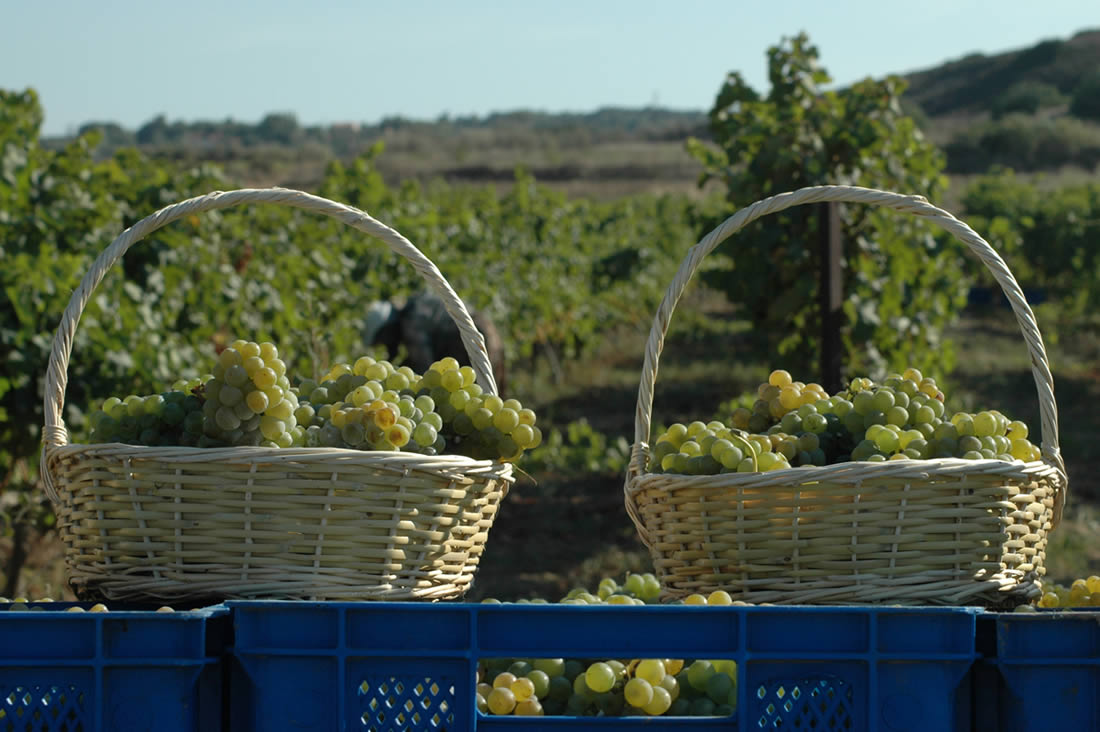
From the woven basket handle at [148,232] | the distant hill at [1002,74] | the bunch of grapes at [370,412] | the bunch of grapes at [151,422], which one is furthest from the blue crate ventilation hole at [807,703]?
the distant hill at [1002,74]

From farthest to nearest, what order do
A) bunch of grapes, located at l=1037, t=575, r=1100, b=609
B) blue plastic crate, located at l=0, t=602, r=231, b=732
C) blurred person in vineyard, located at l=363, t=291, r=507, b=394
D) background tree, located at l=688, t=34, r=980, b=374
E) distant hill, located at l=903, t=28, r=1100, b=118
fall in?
distant hill, located at l=903, t=28, r=1100, b=118 → blurred person in vineyard, located at l=363, t=291, r=507, b=394 → background tree, located at l=688, t=34, r=980, b=374 → bunch of grapes, located at l=1037, t=575, r=1100, b=609 → blue plastic crate, located at l=0, t=602, r=231, b=732

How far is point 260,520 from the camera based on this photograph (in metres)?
1.56

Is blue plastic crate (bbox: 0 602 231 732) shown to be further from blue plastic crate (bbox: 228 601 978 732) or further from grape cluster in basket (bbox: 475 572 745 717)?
grape cluster in basket (bbox: 475 572 745 717)

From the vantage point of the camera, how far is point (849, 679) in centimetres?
136

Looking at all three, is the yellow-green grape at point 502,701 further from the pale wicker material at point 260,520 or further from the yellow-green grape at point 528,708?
the pale wicker material at point 260,520

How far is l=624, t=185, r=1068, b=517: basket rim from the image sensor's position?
1.75 m

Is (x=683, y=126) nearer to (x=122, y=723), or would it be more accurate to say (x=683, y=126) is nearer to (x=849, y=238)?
(x=849, y=238)

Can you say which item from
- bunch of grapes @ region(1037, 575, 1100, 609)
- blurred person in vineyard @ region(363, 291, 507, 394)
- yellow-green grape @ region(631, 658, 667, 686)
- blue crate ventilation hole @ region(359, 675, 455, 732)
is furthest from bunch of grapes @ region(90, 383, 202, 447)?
blurred person in vineyard @ region(363, 291, 507, 394)

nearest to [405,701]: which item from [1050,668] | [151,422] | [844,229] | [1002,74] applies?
[151,422]

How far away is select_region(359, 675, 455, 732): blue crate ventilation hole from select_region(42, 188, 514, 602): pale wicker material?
248 millimetres

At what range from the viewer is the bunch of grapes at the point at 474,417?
1.80m

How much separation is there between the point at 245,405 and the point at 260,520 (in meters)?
0.17

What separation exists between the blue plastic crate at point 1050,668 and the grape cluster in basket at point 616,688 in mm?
339

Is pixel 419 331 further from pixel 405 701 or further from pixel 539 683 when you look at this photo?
pixel 405 701
